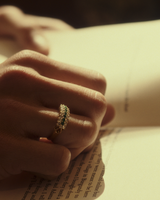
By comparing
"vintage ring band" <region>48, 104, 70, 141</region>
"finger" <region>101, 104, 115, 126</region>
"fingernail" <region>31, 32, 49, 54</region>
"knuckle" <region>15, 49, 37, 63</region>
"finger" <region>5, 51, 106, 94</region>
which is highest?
"knuckle" <region>15, 49, 37, 63</region>

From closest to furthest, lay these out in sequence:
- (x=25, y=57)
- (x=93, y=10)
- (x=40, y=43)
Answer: (x=25, y=57) → (x=40, y=43) → (x=93, y=10)

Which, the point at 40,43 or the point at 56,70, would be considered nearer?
the point at 56,70

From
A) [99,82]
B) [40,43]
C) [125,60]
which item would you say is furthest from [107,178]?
[40,43]

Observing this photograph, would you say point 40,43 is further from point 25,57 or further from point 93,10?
point 93,10

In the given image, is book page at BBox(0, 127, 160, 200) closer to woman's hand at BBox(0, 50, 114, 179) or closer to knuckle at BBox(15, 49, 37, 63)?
woman's hand at BBox(0, 50, 114, 179)

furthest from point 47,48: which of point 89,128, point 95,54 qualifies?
point 89,128

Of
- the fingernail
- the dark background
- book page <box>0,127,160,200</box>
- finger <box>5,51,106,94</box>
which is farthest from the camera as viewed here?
the dark background

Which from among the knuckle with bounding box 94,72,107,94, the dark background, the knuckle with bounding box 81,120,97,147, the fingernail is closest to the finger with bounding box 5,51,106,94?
the knuckle with bounding box 94,72,107,94
